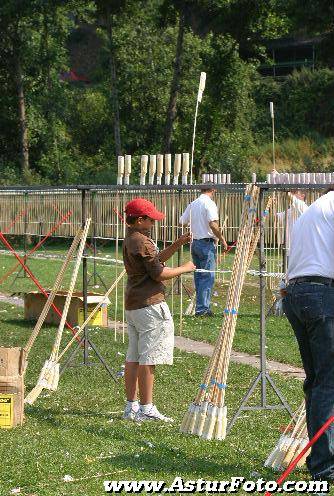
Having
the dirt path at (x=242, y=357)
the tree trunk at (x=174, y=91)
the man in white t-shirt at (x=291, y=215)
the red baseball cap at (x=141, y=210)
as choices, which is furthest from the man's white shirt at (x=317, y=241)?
the tree trunk at (x=174, y=91)

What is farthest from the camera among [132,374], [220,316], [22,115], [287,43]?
[287,43]

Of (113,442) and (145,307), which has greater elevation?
(145,307)

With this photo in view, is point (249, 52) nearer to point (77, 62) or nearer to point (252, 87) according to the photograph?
point (252, 87)

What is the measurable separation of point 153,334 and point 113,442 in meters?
1.15

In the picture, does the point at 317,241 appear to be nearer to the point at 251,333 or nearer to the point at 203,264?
the point at 251,333

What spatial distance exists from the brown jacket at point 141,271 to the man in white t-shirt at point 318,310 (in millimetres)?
2214

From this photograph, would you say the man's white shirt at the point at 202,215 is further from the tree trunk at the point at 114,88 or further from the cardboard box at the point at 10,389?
the tree trunk at the point at 114,88

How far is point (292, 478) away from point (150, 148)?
3806 centimetres

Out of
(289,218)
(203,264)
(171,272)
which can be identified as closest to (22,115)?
(203,264)

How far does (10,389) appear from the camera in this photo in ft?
30.1

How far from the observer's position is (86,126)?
4816cm

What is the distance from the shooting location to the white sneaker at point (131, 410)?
952cm

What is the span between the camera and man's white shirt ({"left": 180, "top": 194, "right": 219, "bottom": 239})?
16562 mm

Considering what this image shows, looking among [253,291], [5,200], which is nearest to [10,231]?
[5,200]
